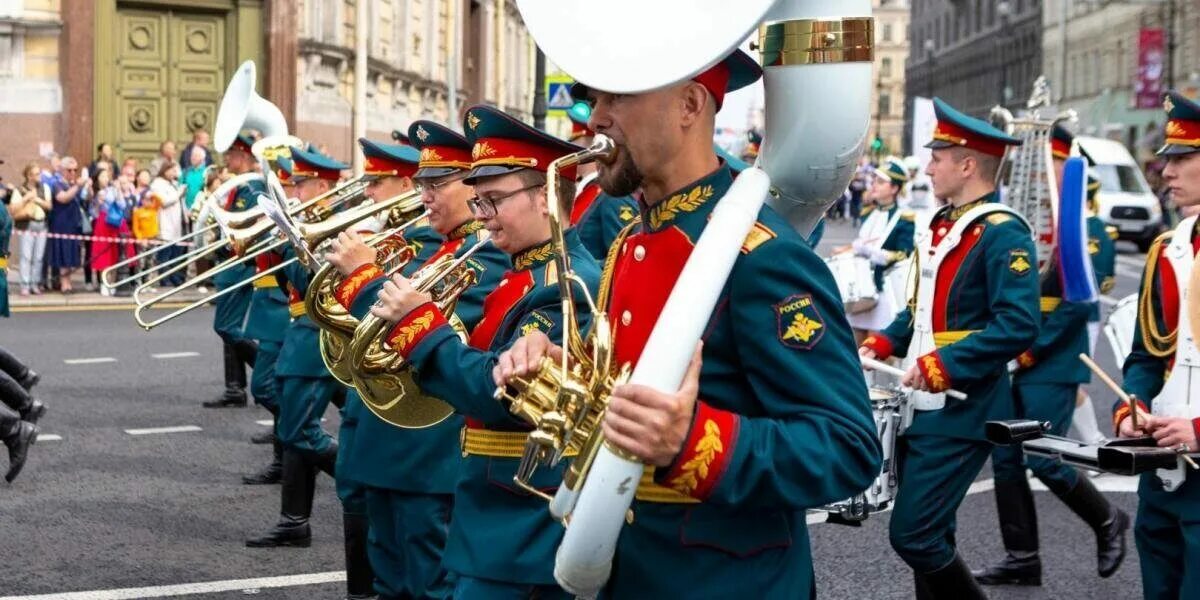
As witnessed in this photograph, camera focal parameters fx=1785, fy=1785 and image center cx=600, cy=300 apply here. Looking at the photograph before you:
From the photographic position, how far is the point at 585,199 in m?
8.02

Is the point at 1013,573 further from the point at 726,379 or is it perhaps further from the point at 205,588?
the point at 726,379

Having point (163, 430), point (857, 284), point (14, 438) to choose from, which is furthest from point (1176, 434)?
point (163, 430)

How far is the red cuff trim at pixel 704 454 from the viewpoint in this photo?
2756 millimetres

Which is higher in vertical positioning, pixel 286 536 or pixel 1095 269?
pixel 1095 269

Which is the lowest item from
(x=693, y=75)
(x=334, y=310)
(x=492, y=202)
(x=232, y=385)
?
(x=232, y=385)

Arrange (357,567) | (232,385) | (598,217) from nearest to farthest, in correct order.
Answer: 1. (357,567)
2. (598,217)
3. (232,385)

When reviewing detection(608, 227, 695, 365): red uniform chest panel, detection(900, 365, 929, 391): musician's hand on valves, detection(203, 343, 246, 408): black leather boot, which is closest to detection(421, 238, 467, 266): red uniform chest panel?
detection(900, 365, 929, 391): musician's hand on valves

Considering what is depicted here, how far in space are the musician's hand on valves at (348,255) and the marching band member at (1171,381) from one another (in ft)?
7.27

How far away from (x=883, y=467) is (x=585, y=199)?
9.33 feet

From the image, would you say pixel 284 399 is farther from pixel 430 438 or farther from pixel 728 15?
pixel 728 15

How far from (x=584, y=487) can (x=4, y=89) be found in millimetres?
22810

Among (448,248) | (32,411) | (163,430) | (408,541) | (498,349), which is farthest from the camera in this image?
(163,430)

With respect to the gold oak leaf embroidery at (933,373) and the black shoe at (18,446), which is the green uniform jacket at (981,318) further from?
the black shoe at (18,446)

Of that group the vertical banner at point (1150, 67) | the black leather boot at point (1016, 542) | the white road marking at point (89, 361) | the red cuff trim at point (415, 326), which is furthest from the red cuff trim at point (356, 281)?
the vertical banner at point (1150, 67)
